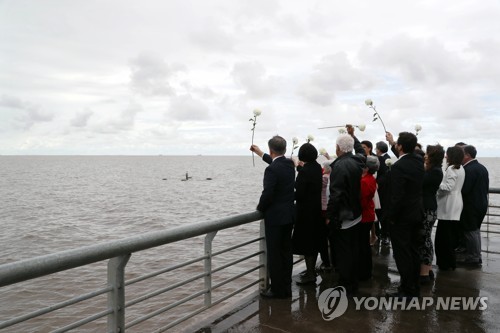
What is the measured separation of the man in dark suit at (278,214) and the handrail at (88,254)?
2.38 ft

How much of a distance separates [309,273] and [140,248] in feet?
9.32

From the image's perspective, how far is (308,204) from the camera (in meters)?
5.20

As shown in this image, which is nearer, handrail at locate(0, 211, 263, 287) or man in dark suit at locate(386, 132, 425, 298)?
handrail at locate(0, 211, 263, 287)

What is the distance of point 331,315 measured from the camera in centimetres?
450

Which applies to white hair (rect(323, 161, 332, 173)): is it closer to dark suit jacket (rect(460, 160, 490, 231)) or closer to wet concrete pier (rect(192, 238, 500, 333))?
wet concrete pier (rect(192, 238, 500, 333))

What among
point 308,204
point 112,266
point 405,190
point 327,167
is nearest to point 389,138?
point 327,167

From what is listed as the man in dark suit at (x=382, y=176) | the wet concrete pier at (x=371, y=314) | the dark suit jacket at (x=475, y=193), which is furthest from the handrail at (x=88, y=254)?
the dark suit jacket at (x=475, y=193)

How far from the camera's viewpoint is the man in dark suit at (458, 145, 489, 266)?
638cm

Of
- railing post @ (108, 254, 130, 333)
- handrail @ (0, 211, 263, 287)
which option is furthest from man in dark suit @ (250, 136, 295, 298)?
railing post @ (108, 254, 130, 333)

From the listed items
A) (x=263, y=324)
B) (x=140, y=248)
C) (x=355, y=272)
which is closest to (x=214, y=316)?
(x=263, y=324)

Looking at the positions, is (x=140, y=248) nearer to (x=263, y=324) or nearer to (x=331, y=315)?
(x=263, y=324)

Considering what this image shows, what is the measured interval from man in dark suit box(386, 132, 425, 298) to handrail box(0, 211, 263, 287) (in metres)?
2.02

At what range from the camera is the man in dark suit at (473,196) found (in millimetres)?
6375

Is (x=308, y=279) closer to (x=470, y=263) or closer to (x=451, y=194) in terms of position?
(x=451, y=194)
